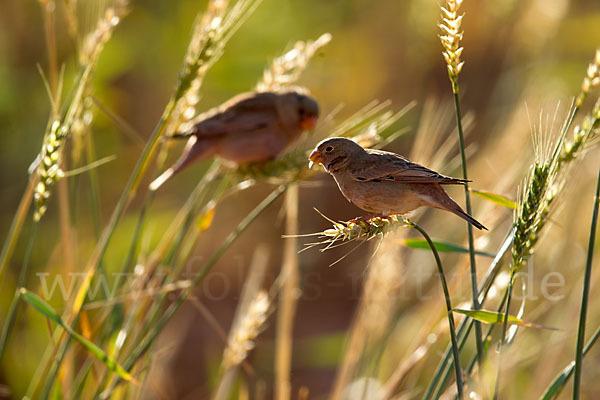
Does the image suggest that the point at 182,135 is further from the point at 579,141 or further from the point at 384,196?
the point at 579,141

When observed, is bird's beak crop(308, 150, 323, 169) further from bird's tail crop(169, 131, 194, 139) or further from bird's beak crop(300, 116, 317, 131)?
bird's beak crop(300, 116, 317, 131)

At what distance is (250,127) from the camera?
2934 mm

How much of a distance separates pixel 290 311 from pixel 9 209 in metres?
2.48

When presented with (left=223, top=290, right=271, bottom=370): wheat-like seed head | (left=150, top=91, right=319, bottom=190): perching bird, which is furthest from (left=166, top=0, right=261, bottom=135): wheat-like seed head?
(left=223, top=290, right=271, bottom=370): wheat-like seed head

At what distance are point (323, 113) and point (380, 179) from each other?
318 cm

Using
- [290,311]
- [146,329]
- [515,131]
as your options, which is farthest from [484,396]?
[515,131]

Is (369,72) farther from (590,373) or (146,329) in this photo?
(146,329)

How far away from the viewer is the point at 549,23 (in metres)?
3.98

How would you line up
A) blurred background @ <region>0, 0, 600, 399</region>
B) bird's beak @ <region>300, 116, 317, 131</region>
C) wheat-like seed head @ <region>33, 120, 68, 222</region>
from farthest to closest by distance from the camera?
1. blurred background @ <region>0, 0, 600, 399</region>
2. bird's beak @ <region>300, 116, 317, 131</region>
3. wheat-like seed head @ <region>33, 120, 68, 222</region>

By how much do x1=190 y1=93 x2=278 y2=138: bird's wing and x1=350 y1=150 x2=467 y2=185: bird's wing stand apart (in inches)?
40.3

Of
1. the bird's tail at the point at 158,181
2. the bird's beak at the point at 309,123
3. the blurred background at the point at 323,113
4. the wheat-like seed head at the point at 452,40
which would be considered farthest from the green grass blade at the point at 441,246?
the blurred background at the point at 323,113

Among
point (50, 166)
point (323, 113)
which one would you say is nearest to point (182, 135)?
point (50, 166)

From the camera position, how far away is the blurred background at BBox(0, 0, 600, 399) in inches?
142

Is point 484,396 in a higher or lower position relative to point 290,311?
higher
